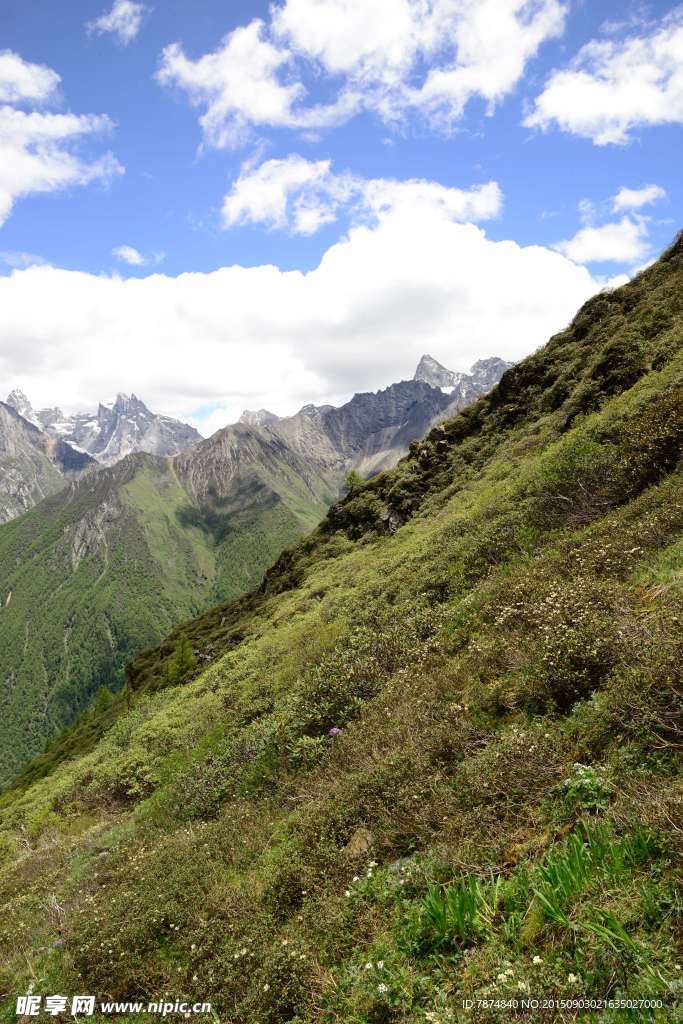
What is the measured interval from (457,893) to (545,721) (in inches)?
122

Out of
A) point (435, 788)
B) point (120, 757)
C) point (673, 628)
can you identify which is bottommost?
point (120, 757)

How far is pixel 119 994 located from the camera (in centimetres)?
778

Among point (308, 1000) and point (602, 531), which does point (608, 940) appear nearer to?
point (308, 1000)

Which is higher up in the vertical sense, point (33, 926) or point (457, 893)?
point (457, 893)

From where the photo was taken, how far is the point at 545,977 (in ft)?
13.7

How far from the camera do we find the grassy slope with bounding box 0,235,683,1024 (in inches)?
193

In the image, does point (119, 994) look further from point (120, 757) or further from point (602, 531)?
point (120, 757)

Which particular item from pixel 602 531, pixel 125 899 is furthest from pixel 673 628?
pixel 125 899

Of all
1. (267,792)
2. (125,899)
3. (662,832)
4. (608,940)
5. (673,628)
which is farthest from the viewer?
(267,792)

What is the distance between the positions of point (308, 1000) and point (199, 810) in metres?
7.82

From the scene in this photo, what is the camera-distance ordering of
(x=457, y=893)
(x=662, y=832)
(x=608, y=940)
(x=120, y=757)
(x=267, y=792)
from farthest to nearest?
→ (x=120, y=757), (x=267, y=792), (x=457, y=893), (x=662, y=832), (x=608, y=940)

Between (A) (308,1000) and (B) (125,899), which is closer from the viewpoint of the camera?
(A) (308,1000)

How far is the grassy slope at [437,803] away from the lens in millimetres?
4902

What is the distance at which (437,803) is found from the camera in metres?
7.20
